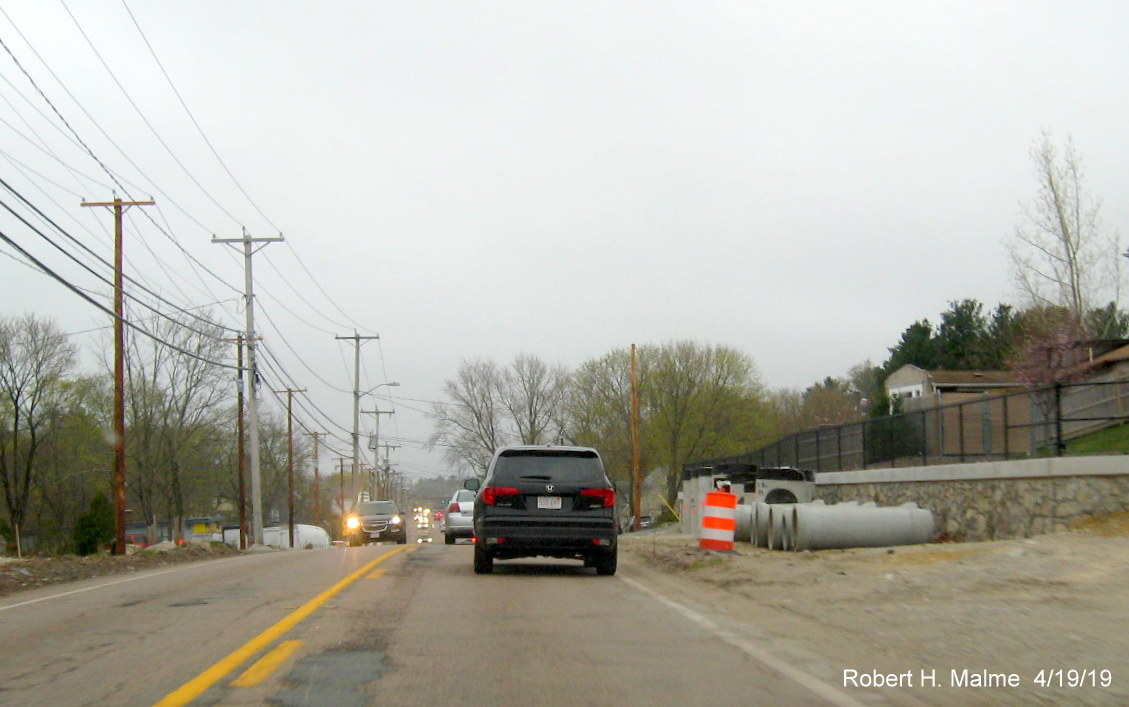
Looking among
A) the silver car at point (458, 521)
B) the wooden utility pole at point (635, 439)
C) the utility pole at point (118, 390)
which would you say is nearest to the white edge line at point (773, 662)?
the silver car at point (458, 521)

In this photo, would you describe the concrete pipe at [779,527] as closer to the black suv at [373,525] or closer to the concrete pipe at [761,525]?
the concrete pipe at [761,525]

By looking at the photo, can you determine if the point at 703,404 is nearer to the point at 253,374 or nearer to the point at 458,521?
the point at 253,374

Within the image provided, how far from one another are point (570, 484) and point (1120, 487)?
7.42 m

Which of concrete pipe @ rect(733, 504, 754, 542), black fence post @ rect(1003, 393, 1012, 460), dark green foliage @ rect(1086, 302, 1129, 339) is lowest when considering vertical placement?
concrete pipe @ rect(733, 504, 754, 542)

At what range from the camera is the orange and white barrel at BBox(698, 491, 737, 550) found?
16.9 meters

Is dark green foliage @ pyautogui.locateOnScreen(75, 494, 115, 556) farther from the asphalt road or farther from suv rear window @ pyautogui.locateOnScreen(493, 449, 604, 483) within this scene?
suv rear window @ pyautogui.locateOnScreen(493, 449, 604, 483)

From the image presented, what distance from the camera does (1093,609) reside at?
355 inches

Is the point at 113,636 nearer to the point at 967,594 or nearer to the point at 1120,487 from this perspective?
the point at 967,594

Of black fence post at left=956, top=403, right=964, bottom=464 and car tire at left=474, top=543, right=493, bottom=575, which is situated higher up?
black fence post at left=956, top=403, right=964, bottom=464

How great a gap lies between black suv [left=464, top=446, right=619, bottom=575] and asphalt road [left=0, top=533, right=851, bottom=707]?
2.13ft

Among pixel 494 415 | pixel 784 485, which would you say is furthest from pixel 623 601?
pixel 494 415

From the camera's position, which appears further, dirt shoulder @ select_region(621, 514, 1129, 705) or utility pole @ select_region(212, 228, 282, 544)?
utility pole @ select_region(212, 228, 282, 544)

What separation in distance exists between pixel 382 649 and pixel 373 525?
3407 cm

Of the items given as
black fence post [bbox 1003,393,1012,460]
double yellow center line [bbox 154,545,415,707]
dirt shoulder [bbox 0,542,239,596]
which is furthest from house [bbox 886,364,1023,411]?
double yellow center line [bbox 154,545,415,707]
